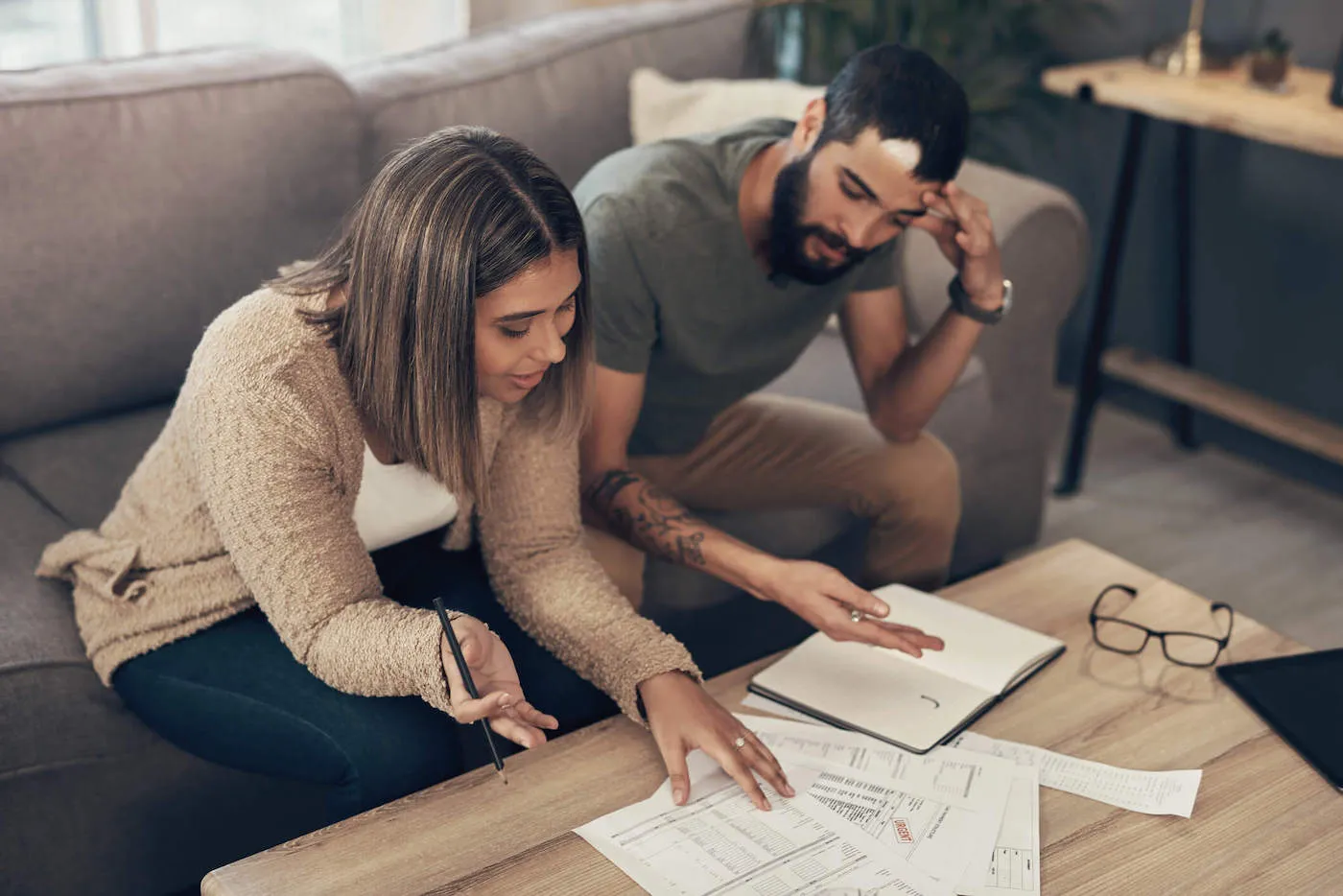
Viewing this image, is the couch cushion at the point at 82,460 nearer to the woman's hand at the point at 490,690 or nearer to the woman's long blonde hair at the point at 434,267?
the woman's long blonde hair at the point at 434,267

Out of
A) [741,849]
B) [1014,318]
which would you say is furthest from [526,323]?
[1014,318]

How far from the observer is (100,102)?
1701 millimetres

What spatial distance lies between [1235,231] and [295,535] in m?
2.12

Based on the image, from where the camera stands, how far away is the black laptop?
4.00 ft

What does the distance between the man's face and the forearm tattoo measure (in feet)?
1.05

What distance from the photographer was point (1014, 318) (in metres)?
2.04

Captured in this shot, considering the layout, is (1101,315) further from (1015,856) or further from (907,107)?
(1015,856)

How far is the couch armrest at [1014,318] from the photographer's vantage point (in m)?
2.02

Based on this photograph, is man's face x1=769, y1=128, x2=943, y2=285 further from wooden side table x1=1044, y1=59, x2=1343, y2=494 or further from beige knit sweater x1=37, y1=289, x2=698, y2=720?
wooden side table x1=1044, y1=59, x2=1343, y2=494

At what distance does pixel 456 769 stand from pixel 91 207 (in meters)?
0.88

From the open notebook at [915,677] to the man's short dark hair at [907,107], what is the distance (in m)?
0.50

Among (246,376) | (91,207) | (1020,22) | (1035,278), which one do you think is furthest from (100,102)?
(1020,22)

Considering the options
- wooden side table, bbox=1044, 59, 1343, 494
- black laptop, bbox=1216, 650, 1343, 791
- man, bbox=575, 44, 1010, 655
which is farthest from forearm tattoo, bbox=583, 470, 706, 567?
wooden side table, bbox=1044, 59, 1343, 494

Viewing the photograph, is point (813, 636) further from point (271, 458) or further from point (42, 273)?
point (42, 273)
